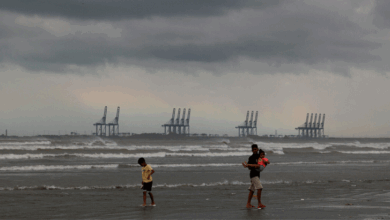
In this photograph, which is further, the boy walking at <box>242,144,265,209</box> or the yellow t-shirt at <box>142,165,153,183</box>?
the yellow t-shirt at <box>142,165,153,183</box>

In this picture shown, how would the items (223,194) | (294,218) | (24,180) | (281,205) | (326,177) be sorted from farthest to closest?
1. (326,177)
2. (24,180)
3. (223,194)
4. (281,205)
5. (294,218)

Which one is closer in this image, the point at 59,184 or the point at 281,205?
the point at 281,205

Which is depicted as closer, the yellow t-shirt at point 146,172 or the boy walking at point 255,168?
the boy walking at point 255,168

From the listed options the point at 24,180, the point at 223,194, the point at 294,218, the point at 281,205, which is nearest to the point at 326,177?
the point at 223,194

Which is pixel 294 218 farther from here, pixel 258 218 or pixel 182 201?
pixel 182 201

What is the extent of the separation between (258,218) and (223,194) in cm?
467

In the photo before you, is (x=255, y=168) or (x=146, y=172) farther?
(x=146, y=172)

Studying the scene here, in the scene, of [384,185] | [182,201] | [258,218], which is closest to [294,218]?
[258,218]

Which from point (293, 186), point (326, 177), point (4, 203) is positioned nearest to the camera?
point (4, 203)

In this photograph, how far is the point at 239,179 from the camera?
61.9 ft

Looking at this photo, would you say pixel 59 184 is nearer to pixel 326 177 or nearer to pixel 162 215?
pixel 162 215

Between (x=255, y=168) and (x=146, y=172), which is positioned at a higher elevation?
(x=255, y=168)

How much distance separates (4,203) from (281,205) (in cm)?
753

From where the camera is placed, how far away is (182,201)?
12.2 m
